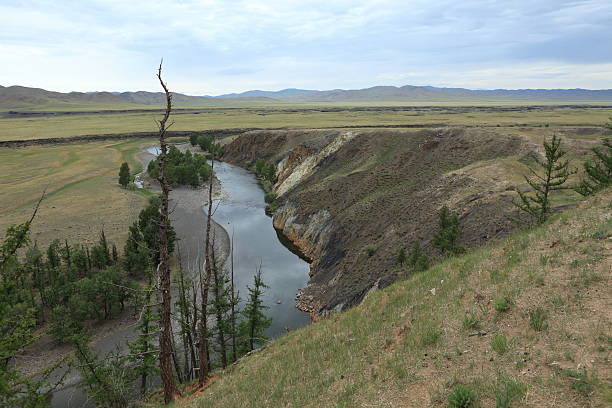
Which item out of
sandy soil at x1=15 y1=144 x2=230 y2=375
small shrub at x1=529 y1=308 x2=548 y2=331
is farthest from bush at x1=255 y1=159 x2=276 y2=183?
small shrub at x1=529 y1=308 x2=548 y2=331

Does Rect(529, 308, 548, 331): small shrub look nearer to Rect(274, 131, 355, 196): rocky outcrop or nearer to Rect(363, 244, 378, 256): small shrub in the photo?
Rect(363, 244, 378, 256): small shrub

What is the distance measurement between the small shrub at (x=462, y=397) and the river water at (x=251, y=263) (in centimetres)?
1552

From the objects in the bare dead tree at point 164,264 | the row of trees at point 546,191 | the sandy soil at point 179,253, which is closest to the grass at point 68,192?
the sandy soil at point 179,253

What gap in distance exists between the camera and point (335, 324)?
641 inches

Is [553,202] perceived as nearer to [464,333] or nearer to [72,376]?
[464,333]

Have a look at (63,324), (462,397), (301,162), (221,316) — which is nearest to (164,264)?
(462,397)

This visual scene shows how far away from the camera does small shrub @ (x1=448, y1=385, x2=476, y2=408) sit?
7.71m

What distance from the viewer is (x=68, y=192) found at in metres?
67.2

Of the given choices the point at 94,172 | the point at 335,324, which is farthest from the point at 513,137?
the point at 94,172

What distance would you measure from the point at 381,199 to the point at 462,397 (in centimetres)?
3666

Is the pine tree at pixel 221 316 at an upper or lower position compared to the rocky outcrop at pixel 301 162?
lower

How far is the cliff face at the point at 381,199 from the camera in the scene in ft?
101

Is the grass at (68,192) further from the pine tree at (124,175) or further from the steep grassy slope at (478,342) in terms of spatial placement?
the steep grassy slope at (478,342)

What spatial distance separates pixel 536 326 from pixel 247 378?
972cm
